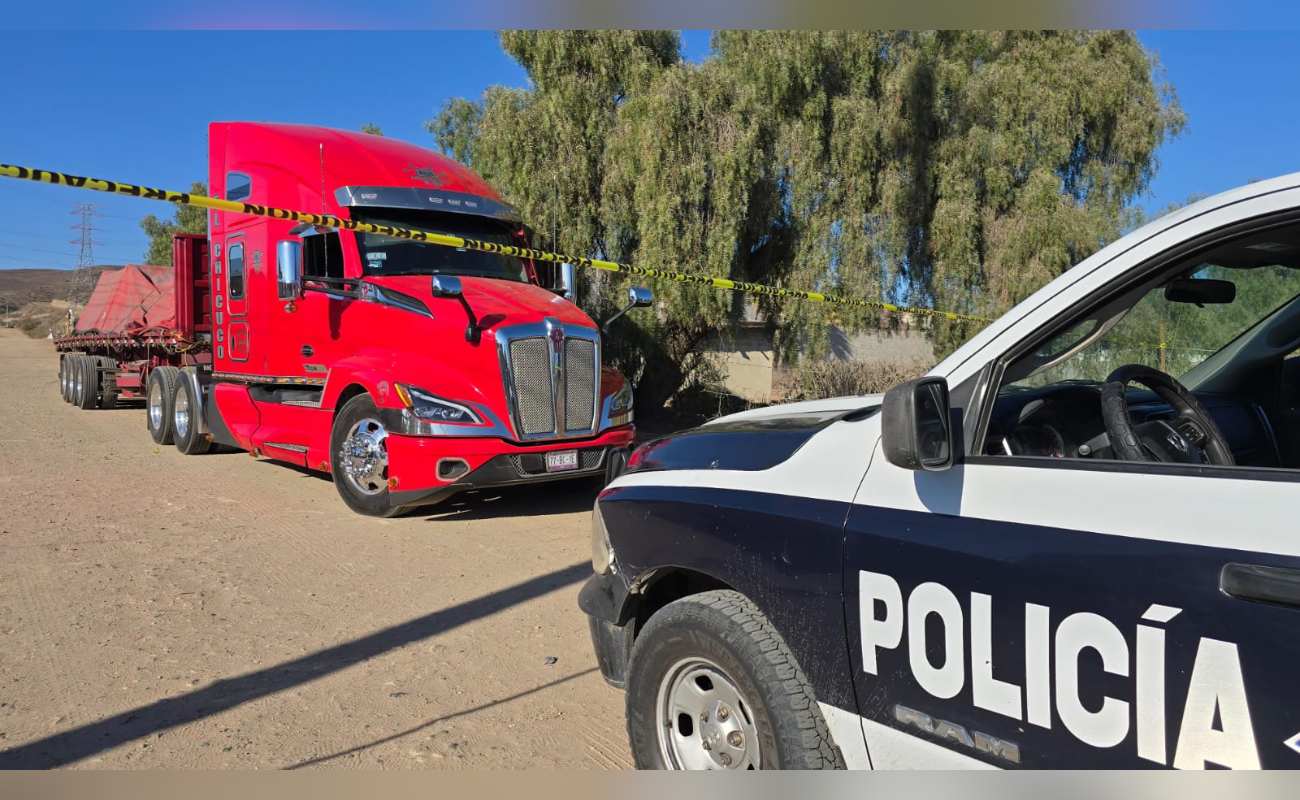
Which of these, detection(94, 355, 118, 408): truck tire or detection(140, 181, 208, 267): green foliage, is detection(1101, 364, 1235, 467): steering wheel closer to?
detection(94, 355, 118, 408): truck tire

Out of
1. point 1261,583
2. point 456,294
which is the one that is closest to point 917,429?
point 1261,583

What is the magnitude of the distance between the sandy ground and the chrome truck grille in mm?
842

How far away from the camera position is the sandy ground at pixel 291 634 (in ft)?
12.1

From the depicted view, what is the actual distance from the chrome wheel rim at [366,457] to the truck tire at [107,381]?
40.3 feet

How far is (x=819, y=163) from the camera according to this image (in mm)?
14219

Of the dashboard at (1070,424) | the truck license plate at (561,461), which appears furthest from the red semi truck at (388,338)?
the dashboard at (1070,424)

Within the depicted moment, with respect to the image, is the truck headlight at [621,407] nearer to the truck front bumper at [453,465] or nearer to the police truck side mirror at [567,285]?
the truck front bumper at [453,465]

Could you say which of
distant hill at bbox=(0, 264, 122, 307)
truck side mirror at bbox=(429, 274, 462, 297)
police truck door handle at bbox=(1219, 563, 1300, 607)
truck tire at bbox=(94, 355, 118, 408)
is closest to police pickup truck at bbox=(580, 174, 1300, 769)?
police truck door handle at bbox=(1219, 563, 1300, 607)

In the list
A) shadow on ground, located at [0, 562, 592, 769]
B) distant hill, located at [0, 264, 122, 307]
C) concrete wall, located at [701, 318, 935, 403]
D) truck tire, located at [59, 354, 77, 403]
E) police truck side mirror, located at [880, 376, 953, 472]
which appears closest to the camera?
police truck side mirror, located at [880, 376, 953, 472]

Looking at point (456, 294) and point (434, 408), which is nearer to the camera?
point (434, 408)

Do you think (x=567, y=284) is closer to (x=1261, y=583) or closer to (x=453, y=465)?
(x=453, y=465)

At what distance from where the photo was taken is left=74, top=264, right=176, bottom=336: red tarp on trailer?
16.1 metres

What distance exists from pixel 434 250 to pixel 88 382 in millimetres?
12640

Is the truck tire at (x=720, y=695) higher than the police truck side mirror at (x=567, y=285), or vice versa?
the police truck side mirror at (x=567, y=285)
